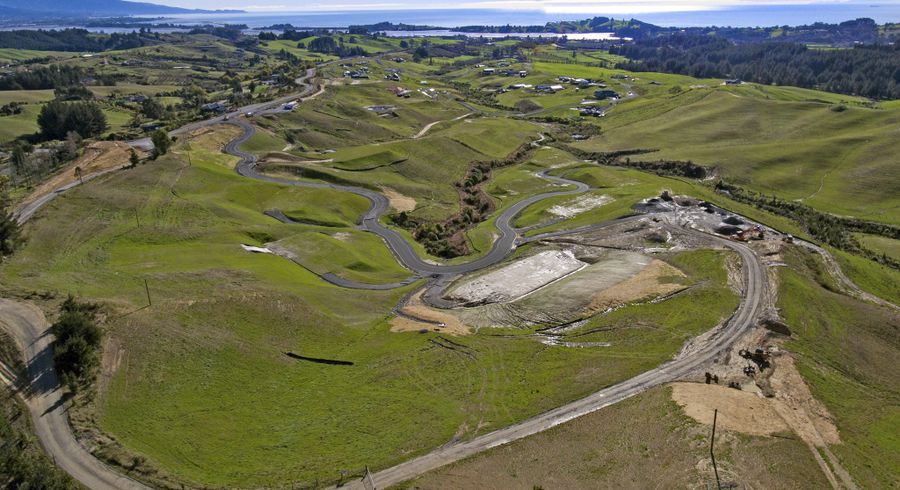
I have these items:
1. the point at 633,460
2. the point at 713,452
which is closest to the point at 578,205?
the point at 713,452

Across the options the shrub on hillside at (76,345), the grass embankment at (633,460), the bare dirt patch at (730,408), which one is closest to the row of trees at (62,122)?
the shrub on hillside at (76,345)

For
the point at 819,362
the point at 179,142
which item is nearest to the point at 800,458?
the point at 819,362

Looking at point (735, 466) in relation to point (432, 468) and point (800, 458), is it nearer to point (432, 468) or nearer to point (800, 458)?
point (800, 458)

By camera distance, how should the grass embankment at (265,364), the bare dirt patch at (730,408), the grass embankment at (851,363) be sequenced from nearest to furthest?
the grass embankment at (265,364), the grass embankment at (851,363), the bare dirt patch at (730,408)

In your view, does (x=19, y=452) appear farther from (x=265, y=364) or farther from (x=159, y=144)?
(x=159, y=144)

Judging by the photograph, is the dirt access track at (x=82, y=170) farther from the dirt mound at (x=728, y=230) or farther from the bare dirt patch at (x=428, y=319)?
the dirt mound at (x=728, y=230)

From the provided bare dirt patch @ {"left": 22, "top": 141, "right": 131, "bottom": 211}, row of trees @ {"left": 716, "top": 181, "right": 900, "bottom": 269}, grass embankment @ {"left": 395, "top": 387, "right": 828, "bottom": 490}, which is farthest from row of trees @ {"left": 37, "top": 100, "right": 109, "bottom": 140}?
row of trees @ {"left": 716, "top": 181, "right": 900, "bottom": 269}
